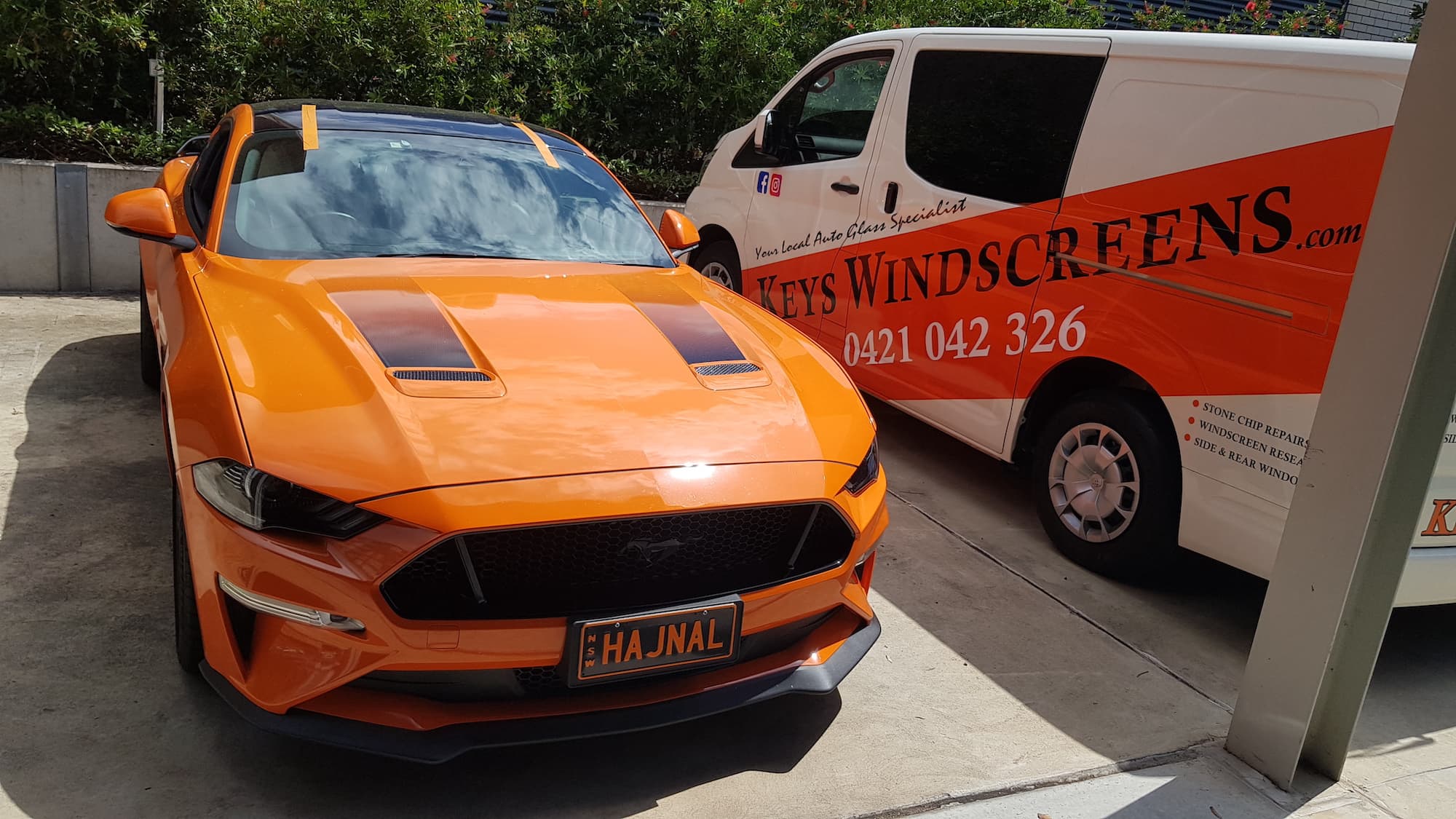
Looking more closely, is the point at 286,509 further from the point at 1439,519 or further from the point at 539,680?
the point at 1439,519

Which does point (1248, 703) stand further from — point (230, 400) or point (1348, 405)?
point (230, 400)

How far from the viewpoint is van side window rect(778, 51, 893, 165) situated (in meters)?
5.61

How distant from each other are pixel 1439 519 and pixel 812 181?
131 inches

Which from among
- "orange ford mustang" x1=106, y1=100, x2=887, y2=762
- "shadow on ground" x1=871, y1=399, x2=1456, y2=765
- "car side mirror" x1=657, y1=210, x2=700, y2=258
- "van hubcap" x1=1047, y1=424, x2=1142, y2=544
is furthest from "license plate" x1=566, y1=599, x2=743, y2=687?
"van hubcap" x1=1047, y1=424, x2=1142, y2=544

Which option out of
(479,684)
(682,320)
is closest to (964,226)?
(682,320)

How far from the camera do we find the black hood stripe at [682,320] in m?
3.11

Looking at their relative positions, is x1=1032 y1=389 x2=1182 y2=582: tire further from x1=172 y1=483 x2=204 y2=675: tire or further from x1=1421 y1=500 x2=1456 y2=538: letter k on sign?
x1=172 y1=483 x2=204 y2=675: tire

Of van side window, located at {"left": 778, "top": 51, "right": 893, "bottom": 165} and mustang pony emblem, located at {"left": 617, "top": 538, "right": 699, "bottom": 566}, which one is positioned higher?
van side window, located at {"left": 778, "top": 51, "right": 893, "bottom": 165}

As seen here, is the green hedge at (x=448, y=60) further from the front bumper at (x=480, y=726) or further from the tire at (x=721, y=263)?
the front bumper at (x=480, y=726)

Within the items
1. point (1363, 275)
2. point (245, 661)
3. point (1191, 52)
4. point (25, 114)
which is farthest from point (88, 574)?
point (25, 114)

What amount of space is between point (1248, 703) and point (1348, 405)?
91 centimetres

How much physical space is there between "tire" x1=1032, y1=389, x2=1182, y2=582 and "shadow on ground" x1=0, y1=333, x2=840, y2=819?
5.12 feet

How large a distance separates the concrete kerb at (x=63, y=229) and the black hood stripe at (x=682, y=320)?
4.92m

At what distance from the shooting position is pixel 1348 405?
2.84 metres
